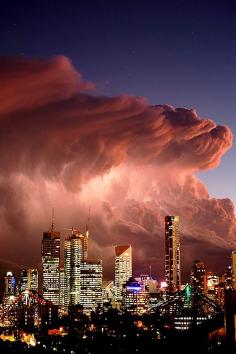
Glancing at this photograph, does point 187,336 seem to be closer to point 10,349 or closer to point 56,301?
point 10,349

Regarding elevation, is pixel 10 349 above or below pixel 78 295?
below

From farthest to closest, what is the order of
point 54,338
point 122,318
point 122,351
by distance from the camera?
point 122,318, point 54,338, point 122,351

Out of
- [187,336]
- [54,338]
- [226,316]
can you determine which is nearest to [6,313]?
[54,338]

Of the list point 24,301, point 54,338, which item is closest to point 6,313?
point 24,301

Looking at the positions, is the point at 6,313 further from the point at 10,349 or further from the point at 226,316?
the point at 226,316

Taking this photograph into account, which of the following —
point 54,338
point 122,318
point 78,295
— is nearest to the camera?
point 54,338

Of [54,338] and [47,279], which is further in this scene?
[47,279]
